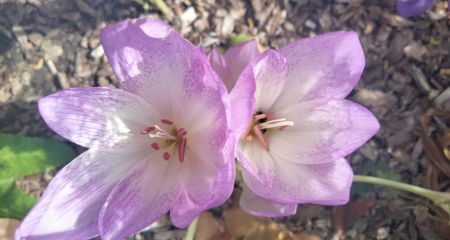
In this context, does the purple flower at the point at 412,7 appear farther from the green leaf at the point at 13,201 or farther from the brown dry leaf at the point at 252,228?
the green leaf at the point at 13,201

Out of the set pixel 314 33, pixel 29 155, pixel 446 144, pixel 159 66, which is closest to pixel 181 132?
pixel 159 66

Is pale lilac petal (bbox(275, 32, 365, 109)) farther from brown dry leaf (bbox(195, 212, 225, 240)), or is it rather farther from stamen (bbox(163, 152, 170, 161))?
brown dry leaf (bbox(195, 212, 225, 240))

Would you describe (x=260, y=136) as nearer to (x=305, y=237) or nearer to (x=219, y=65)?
(x=219, y=65)

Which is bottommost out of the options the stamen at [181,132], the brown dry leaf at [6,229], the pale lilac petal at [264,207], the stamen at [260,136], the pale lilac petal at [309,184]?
the brown dry leaf at [6,229]

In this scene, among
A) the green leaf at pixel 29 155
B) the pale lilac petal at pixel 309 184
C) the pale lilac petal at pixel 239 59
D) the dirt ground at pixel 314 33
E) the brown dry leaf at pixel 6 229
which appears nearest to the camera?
the pale lilac petal at pixel 309 184

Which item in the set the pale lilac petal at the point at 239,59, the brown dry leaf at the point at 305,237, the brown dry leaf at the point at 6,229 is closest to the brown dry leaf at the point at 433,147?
the brown dry leaf at the point at 305,237

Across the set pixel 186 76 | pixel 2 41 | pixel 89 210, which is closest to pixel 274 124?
pixel 186 76
